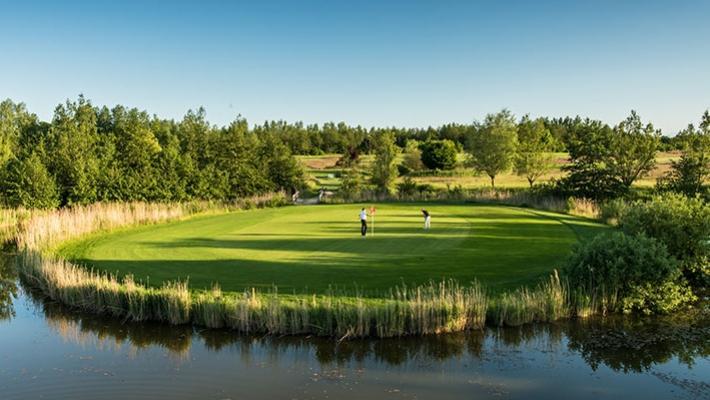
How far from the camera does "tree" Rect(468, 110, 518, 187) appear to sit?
190ft

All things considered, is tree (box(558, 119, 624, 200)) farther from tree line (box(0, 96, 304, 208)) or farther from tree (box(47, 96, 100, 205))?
tree (box(47, 96, 100, 205))

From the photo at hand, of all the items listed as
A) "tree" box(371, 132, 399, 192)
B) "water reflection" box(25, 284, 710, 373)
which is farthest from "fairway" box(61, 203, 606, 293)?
"tree" box(371, 132, 399, 192)

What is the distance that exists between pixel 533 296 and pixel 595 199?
3157 cm

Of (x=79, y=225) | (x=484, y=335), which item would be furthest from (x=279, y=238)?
(x=484, y=335)

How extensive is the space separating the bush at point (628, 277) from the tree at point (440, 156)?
67696 mm

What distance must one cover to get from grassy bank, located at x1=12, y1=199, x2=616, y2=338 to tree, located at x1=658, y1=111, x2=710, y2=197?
3124 centimetres

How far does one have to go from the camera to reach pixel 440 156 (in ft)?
277

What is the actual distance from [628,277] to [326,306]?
898 centimetres

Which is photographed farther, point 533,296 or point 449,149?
point 449,149

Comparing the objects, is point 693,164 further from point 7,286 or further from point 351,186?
point 7,286

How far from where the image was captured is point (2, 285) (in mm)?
22156

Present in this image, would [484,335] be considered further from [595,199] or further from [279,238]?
[595,199]

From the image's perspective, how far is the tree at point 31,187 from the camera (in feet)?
124

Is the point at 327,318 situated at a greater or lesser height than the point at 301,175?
lesser
